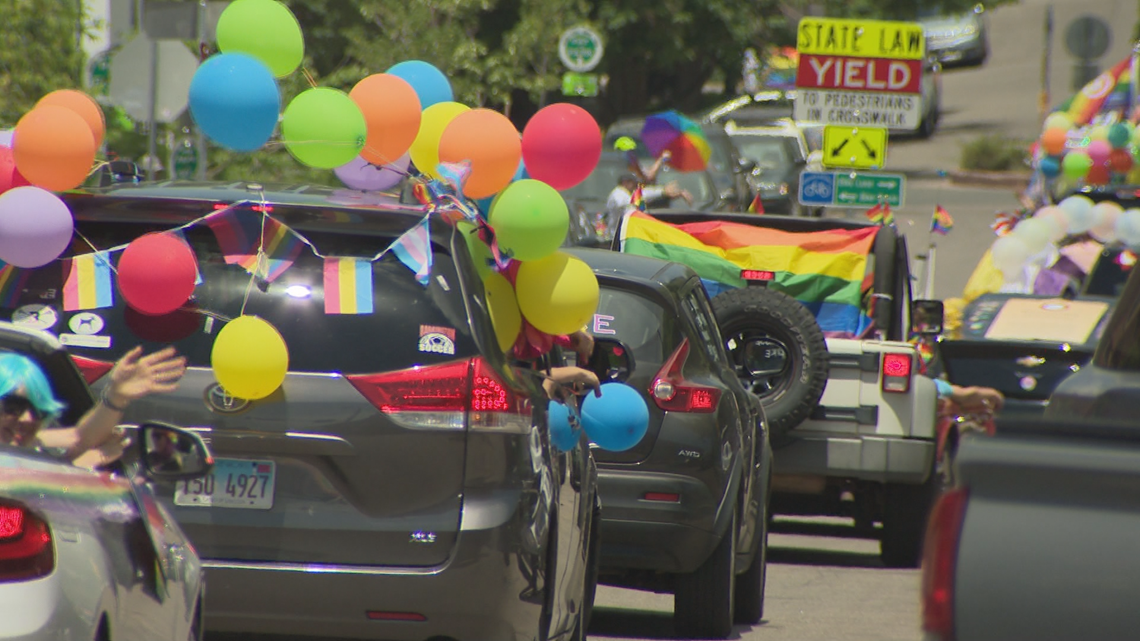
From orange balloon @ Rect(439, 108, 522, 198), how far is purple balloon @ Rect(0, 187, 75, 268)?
1366mm

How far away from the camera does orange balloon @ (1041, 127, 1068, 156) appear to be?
2407cm

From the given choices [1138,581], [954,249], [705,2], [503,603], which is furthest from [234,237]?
[705,2]

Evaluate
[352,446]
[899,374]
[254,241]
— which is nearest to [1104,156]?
[899,374]

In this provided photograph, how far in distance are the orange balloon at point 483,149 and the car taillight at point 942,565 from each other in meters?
3.24

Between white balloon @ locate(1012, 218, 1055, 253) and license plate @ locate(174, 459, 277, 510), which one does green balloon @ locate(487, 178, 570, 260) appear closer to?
license plate @ locate(174, 459, 277, 510)

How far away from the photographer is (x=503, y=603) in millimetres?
5289

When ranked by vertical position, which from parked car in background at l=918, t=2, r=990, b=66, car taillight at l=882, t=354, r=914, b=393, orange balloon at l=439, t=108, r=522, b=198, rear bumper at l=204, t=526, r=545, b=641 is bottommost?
rear bumper at l=204, t=526, r=545, b=641

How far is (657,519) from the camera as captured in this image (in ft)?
25.6

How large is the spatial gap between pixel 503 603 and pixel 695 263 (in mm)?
7253

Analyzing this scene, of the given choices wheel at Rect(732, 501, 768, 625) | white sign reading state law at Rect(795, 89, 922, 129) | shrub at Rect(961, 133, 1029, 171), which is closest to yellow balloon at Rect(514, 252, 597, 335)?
wheel at Rect(732, 501, 768, 625)

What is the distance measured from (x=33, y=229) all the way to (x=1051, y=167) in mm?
20582

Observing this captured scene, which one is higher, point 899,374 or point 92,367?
point 92,367

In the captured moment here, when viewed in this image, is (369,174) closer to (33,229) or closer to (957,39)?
(33,229)

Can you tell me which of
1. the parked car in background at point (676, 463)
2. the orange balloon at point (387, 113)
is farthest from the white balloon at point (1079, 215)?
the orange balloon at point (387, 113)
